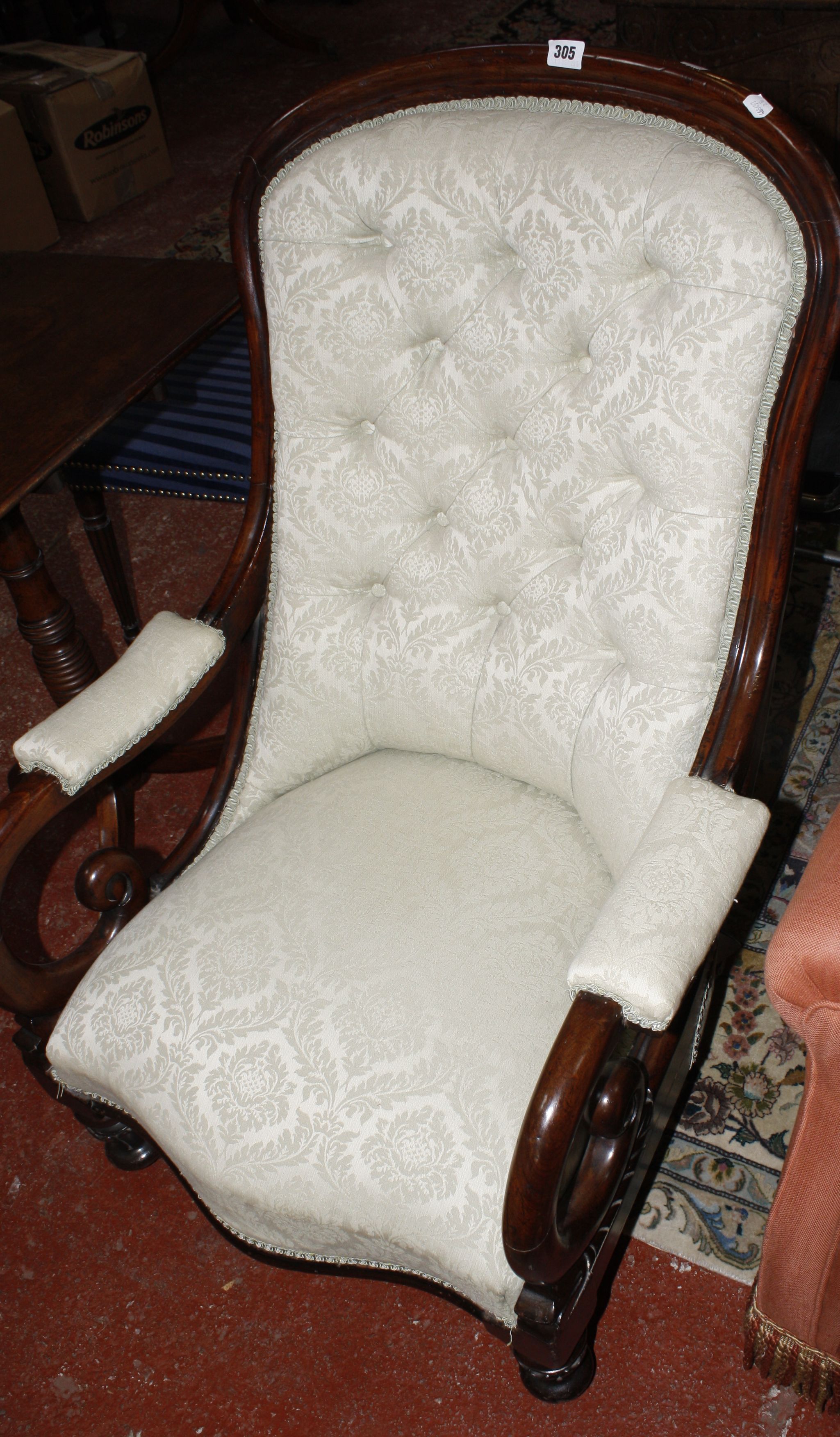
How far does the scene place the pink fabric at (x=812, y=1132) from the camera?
77cm

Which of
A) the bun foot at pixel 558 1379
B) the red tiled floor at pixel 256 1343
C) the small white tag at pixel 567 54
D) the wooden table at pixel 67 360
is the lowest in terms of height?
the red tiled floor at pixel 256 1343

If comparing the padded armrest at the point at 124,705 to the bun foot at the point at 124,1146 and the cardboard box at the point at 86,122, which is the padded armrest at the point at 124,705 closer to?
the bun foot at the point at 124,1146

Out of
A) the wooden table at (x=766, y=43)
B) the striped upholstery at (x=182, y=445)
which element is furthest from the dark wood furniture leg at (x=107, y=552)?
the wooden table at (x=766, y=43)

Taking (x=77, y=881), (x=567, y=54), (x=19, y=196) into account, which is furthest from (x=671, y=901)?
(x=19, y=196)

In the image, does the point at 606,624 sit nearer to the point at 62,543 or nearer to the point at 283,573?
the point at 283,573

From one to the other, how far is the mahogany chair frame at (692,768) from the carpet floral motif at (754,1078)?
18cm

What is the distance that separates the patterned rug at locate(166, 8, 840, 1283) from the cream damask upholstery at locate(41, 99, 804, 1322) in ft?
0.83

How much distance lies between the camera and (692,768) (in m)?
0.90

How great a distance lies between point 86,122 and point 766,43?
199 centimetres

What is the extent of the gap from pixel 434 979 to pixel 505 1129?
0.14 meters

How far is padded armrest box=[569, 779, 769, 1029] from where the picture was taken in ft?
2.44

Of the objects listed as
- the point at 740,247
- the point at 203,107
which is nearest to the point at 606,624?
the point at 740,247

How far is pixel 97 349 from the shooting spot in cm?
146

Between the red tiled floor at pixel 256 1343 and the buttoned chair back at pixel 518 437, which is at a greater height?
the buttoned chair back at pixel 518 437
